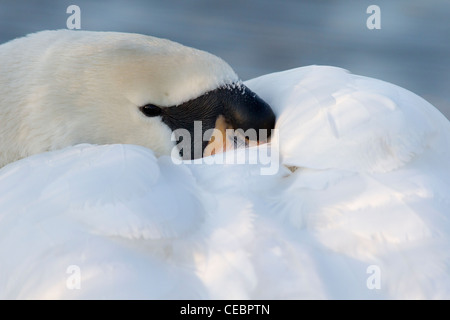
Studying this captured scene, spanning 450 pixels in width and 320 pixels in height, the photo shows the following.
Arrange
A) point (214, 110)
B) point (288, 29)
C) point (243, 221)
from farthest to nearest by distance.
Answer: point (288, 29)
point (214, 110)
point (243, 221)

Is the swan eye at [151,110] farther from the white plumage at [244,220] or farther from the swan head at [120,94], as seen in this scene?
the white plumage at [244,220]

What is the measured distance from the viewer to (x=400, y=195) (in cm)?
205

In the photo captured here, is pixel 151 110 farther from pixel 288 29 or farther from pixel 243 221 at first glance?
pixel 288 29

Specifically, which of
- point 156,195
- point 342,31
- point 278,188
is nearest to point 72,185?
point 156,195

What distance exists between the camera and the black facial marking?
2.58 m

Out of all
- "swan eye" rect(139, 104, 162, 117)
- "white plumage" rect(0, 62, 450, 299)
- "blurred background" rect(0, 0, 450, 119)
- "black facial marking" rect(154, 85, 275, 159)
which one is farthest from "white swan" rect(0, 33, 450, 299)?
"blurred background" rect(0, 0, 450, 119)

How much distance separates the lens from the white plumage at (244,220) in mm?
1827

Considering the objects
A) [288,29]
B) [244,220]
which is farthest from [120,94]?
[288,29]

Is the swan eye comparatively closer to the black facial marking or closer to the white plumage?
the black facial marking

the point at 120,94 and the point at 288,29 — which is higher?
the point at 120,94

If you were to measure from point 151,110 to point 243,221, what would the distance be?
0.86 m

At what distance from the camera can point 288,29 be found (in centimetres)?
550
